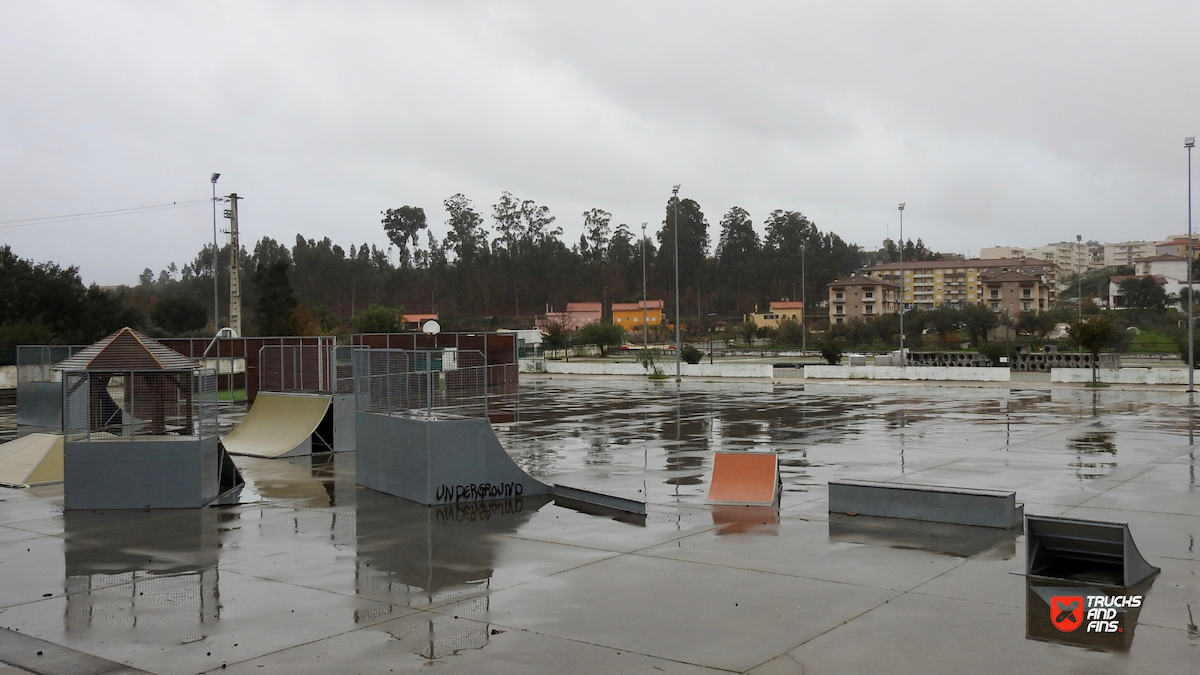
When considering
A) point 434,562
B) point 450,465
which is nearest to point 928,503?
point 434,562

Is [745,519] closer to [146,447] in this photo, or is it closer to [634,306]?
[146,447]

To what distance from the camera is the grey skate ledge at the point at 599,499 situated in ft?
46.0

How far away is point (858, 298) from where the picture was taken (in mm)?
145750

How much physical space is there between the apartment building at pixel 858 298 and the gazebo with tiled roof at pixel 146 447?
438 ft

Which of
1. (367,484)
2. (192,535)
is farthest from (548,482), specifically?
(192,535)

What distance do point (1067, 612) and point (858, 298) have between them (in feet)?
465

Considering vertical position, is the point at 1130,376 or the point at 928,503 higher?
the point at 928,503

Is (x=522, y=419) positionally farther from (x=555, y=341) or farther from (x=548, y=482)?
(x=555, y=341)

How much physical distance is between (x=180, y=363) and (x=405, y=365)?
4949 mm

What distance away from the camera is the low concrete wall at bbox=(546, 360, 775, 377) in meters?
55.6

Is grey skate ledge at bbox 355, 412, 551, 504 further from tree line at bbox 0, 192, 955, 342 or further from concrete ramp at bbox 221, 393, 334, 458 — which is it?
tree line at bbox 0, 192, 955, 342

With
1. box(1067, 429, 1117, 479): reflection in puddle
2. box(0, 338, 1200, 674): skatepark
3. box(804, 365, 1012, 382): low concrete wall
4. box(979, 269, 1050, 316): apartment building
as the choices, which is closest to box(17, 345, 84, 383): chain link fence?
box(0, 338, 1200, 674): skatepark

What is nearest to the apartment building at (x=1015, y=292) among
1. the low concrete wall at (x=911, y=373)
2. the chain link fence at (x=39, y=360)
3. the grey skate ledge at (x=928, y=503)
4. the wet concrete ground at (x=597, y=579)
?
the low concrete wall at (x=911, y=373)

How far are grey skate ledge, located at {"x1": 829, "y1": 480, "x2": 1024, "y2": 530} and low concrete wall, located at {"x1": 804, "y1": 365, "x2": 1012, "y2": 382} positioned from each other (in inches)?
1473
